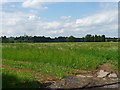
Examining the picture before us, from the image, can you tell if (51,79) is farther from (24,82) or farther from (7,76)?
(7,76)

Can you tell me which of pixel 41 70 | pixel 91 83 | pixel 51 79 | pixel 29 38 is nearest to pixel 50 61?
pixel 41 70

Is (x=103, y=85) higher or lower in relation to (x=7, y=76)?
lower

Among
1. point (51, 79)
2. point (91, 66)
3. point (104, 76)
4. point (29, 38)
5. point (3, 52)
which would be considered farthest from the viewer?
point (29, 38)

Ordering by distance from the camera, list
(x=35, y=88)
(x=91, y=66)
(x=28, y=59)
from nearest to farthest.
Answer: (x=35, y=88) < (x=91, y=66) < (x=28, y=59)

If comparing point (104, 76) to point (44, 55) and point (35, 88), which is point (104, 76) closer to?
point (35, 88)

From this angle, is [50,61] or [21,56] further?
[21,56]

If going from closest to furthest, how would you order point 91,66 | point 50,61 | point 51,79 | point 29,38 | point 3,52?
1. point 51,79
2. point 91,66
3. point 50,61
4. point 3,52
5. point 29,38

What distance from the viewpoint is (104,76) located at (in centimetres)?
897

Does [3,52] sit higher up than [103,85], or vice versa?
[3,52]

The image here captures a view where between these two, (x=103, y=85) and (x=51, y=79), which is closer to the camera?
(x=103, y=85)

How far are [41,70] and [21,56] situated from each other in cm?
521

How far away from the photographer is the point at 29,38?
257 ft

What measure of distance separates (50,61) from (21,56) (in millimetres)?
3155

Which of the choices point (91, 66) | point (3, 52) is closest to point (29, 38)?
point (3, 52)
